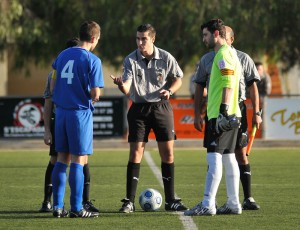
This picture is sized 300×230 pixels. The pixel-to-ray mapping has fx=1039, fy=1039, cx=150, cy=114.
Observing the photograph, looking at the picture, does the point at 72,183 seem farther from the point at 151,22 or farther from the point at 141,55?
the point at 151,22

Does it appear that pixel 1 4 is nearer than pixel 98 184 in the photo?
No

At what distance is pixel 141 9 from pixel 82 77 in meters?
20.9

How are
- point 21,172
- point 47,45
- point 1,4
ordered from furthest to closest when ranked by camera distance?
point 47,45
point 1,4
point 21,172

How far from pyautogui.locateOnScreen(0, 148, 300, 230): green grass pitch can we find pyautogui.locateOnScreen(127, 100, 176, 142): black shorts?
864 millimetres


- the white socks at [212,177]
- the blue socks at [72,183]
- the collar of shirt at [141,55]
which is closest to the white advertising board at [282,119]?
the collar of shirt at [141,55]

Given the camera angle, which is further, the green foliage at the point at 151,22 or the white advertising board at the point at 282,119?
the green foliage at the point at 151,22

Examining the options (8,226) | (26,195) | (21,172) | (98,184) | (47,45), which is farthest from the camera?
(47,45)

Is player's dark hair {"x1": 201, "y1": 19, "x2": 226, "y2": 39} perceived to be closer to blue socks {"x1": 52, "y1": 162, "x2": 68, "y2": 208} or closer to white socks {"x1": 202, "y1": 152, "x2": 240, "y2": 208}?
white socks {"x1": 202, "y1": 152, "x2": 240, "y2": 208}

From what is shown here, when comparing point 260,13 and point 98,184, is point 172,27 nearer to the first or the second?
point 260,13

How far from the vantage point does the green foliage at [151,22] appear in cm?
3105

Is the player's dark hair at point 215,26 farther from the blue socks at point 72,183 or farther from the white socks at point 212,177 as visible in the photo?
the blue socks at point 72,183

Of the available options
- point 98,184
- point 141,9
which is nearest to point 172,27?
point 141,9

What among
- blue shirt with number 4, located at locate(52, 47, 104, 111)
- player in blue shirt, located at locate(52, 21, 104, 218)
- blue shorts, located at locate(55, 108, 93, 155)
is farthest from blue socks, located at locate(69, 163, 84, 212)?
blue shirt with number 4, located at locate(52, 47, 104, 111)

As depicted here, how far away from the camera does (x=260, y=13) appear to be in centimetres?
3148
